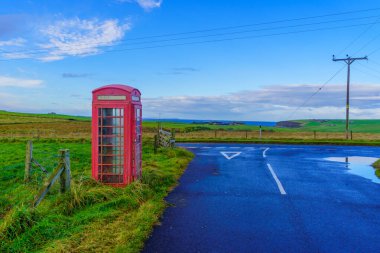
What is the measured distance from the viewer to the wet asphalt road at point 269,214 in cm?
570

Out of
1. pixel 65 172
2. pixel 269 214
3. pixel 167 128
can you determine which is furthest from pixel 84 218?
pixel 167 128

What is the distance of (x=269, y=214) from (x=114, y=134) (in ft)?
16.3

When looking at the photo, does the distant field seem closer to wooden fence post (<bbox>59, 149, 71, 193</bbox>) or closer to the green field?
the green field

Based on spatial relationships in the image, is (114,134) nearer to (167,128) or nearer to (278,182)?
(278,182)

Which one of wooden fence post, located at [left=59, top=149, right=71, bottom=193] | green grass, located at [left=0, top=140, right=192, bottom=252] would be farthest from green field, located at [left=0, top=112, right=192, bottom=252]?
wooden fence post, located at [left=59, top=149, right=71, bottom=193]

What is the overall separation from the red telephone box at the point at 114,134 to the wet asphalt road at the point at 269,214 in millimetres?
1678

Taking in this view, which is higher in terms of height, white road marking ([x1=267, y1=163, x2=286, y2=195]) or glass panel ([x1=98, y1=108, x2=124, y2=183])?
glass panel ([x1=98, y1=108, x2=124, y2=183])

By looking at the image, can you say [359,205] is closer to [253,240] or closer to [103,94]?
[253,240]

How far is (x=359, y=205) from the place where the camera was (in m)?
8.63

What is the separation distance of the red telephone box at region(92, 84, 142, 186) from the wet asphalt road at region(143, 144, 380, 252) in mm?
1678

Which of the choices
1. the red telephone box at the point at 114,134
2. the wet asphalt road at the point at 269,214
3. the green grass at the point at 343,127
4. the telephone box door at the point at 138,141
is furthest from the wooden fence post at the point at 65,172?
the green grass at the point at 343,127

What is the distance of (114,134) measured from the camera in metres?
9.80

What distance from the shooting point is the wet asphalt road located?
5699 mm

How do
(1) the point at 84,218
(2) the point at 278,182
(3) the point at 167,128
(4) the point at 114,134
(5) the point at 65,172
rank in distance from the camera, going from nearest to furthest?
(1) the point at 84,218, (5) the point at 65,172, (4) the point at 114,134, (2) the point at 278,182, (3) the point at 167,128
